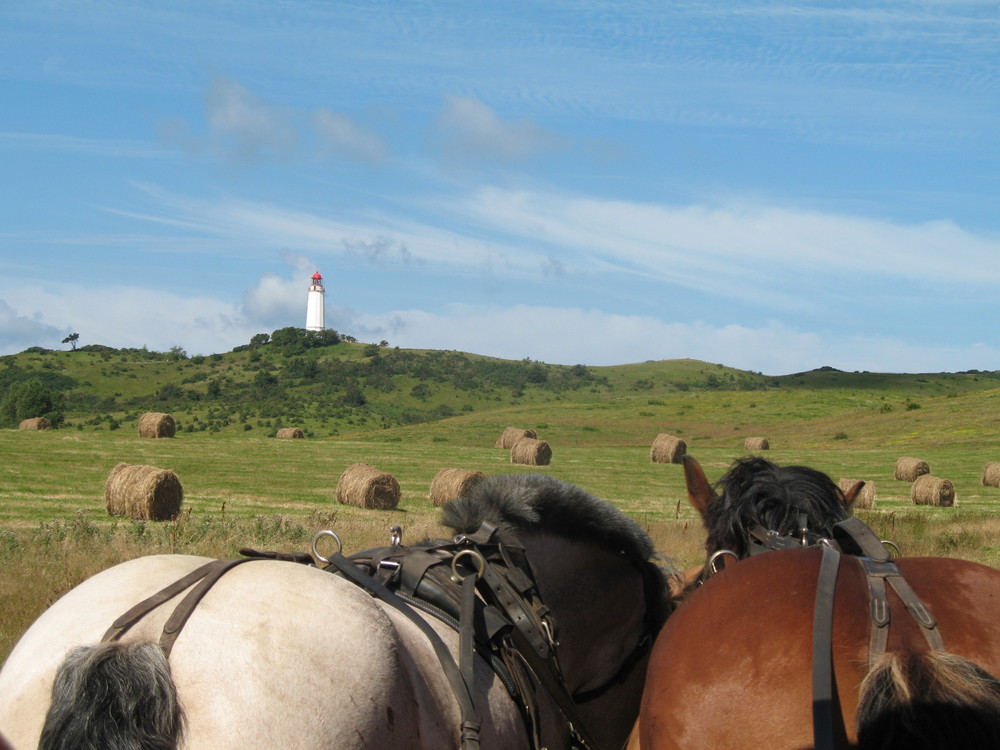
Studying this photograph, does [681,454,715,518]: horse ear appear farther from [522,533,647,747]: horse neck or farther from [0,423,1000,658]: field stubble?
[0,423,1000,658]: field stubble

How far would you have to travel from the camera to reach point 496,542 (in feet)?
10.7

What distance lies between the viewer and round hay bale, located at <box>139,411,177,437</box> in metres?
32.2

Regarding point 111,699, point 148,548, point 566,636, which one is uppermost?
point 111,699

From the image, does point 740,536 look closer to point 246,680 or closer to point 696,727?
point 696,727

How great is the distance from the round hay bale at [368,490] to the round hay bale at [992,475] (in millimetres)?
16268

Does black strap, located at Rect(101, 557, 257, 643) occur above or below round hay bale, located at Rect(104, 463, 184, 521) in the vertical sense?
above

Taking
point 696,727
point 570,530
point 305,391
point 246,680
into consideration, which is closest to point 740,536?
point 570,530

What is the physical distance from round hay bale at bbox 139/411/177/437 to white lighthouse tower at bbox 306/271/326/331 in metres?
88.3

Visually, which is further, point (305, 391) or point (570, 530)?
point (305, 391)

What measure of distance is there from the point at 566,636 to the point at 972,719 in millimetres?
1740

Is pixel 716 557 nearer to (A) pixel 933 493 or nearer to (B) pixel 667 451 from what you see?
(A) pixel 933 493

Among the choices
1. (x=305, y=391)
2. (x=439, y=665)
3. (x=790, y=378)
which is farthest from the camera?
(x=790, y=378)

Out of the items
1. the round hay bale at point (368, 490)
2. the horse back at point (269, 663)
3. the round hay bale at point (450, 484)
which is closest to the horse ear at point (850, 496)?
the horse back at point (269, 663)

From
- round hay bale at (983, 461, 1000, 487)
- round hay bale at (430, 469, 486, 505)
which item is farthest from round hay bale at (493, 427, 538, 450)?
round hay bale at (983, 461, 1000, 487)
